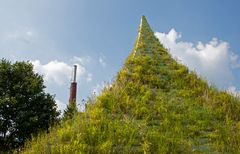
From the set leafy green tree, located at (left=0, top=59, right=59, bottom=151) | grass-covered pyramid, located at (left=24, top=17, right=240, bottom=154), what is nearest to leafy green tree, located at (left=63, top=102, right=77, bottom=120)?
grass-covered pyramid, located at (left=24, top=17, right=240, bottom=154)

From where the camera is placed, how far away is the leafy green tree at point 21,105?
2230 centimetres

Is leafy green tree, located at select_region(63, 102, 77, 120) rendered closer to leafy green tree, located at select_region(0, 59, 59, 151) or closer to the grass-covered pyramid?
the grass-covered pyramid

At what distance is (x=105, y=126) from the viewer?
12.2m

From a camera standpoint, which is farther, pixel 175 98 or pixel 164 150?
pixel 175 98

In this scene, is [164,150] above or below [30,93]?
below

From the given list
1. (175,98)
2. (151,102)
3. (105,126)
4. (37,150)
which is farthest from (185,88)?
(37,150)

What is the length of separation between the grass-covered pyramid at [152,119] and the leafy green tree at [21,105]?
21.8 feet

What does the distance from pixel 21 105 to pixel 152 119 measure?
36.4ft

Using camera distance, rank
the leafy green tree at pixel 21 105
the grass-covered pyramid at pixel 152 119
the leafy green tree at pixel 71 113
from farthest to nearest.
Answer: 1. the leafy green tree at pixel 21 105
2. the leafy green tree at pixel 71 113
3. the grass-covered pyramid at pixel 152 119

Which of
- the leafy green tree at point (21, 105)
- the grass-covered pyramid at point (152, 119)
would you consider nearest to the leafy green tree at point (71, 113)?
the grass-covered pyramid at point (152, 119)

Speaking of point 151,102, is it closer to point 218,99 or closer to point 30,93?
point 218,99

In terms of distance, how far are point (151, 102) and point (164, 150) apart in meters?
3.79

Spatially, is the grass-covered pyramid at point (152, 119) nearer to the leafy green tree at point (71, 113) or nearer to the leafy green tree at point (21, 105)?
the leafy green tree at point (71, 113)

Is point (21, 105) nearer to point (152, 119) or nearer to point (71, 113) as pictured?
point (71, 113)
